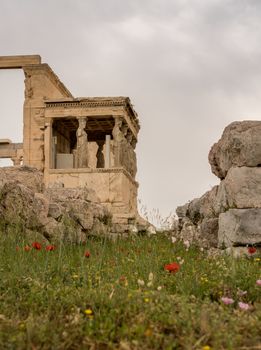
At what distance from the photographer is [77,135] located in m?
27.8

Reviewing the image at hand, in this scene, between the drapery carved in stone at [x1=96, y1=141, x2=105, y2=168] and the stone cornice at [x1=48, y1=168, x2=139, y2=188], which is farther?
the drapery carved in stone at [x1=96, y1=141, x2=105, y2=168]

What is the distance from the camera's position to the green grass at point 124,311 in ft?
13.2

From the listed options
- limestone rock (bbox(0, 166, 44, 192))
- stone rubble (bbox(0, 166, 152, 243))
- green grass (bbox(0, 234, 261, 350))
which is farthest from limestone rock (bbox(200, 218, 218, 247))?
limestone rock (bbox(0, 166, 44, 192))

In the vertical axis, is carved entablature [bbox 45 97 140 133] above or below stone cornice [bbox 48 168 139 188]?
above

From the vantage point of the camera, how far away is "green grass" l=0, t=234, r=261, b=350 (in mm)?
4016

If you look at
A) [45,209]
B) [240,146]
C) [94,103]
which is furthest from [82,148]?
[240,146]

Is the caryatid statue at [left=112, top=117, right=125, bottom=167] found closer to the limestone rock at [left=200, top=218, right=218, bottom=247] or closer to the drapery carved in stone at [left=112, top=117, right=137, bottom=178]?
the drapery carved in stone at [left=112, top=117, right=137, bottom=178]

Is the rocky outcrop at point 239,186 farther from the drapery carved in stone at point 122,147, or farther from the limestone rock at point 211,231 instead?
the drapery carved in stone at point 122,147

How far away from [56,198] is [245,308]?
8.81 metres

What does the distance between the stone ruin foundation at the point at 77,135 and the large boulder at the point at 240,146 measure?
16.1m

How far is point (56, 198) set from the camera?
13070 millimetres

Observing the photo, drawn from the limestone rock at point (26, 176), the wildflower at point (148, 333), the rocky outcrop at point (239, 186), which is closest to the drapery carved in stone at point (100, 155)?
the limestone rock at point (26, 176)

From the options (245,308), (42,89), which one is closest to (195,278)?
(245,308)

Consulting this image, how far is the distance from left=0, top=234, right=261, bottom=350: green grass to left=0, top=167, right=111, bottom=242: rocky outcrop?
7.60 feet
